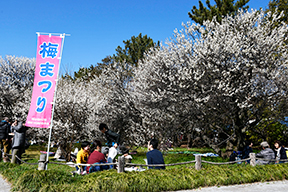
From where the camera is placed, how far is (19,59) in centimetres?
3066

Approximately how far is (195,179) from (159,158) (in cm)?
123

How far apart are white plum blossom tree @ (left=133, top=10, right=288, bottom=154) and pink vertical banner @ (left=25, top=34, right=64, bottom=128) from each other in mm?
6642

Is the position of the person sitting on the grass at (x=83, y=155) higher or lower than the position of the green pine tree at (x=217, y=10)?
lower

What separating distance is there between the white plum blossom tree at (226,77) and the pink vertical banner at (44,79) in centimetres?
664

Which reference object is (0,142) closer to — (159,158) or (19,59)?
(159,158)

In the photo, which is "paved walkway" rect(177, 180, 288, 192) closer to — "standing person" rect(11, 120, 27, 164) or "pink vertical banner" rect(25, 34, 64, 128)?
"pink vertical banner" rect(25, 34, 64, 128)

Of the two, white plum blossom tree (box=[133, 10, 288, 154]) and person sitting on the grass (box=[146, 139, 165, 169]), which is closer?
person sitting on the grass (box=[146, 139, 165, 169])

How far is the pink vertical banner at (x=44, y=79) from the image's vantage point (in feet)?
23.5

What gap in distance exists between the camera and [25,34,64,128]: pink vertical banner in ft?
23.5

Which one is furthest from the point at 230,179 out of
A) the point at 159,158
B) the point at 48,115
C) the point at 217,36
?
the point at 217,36

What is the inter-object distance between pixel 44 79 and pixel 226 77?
904cm

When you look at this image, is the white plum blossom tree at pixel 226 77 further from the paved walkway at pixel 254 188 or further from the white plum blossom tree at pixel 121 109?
the paved walkway at pixel 254 188

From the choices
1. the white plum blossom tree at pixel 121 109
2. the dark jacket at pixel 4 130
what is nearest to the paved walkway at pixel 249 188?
the dark jacket at pixel 4 130

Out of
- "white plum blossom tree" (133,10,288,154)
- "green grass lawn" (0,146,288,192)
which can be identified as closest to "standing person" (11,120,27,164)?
"green grass lawn" (0,146,288,192)
